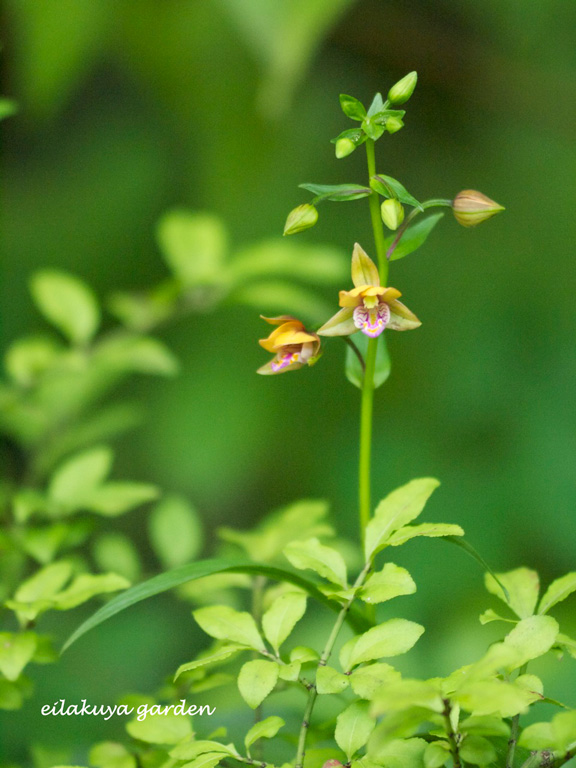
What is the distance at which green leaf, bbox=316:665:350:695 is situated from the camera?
0.38 metres

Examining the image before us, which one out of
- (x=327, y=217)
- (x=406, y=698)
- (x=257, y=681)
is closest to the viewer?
(x=406, y=698)

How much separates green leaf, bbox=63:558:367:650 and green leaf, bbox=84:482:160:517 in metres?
0.20

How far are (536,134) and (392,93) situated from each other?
49.0 inches

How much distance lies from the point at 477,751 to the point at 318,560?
0.14 metres

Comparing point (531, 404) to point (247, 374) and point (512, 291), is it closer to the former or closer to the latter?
point (512, 291)

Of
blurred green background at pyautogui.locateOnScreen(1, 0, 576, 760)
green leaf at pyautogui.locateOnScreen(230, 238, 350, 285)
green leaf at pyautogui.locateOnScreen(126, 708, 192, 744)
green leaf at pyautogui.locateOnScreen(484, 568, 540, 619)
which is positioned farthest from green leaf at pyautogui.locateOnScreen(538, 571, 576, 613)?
blurred green background at pyautogui.locateOnScreen(1, 0, 576, 760)

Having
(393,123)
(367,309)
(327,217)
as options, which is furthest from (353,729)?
(327,217)

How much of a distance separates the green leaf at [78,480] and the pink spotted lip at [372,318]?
0.32 m

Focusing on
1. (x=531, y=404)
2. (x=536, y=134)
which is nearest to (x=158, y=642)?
→ (x=531, y=404)

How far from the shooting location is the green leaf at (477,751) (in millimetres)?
348

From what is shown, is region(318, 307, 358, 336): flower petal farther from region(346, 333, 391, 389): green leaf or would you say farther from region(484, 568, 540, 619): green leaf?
region(484, 568, 540, 619): green leaf

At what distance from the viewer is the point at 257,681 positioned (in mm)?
397

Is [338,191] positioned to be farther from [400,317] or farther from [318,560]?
[318,560]

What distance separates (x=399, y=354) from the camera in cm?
148
